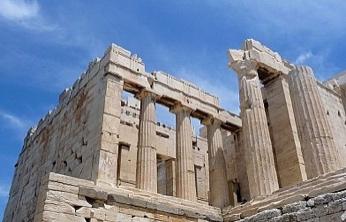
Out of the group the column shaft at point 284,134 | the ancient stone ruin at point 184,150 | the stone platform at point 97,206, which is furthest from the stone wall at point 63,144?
the column shaft at point 284,134

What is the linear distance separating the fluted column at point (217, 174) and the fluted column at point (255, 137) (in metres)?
3.96

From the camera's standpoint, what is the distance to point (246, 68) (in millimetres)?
17422

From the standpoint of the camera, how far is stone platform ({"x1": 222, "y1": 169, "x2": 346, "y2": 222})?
8.71 m

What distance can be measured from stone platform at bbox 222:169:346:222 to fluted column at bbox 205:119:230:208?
256 inches

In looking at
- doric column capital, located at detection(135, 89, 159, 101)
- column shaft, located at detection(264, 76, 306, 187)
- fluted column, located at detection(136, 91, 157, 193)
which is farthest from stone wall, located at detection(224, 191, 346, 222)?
doric column capital, located at detection(135, 89, 159, 101)

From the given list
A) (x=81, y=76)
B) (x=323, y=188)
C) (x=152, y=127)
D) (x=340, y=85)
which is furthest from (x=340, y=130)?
(x=81, y=76)

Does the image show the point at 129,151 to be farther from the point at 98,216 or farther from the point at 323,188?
the point at 323,188

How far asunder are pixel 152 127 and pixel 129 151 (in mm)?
3211

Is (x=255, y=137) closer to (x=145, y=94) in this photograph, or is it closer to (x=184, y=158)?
(x=184, y=158)

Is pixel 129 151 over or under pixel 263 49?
under

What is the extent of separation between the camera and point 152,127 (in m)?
17.8

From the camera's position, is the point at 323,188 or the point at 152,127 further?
the point at 152,127

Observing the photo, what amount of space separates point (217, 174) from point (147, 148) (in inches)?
174

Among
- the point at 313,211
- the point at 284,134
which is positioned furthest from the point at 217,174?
the point at 313,211
